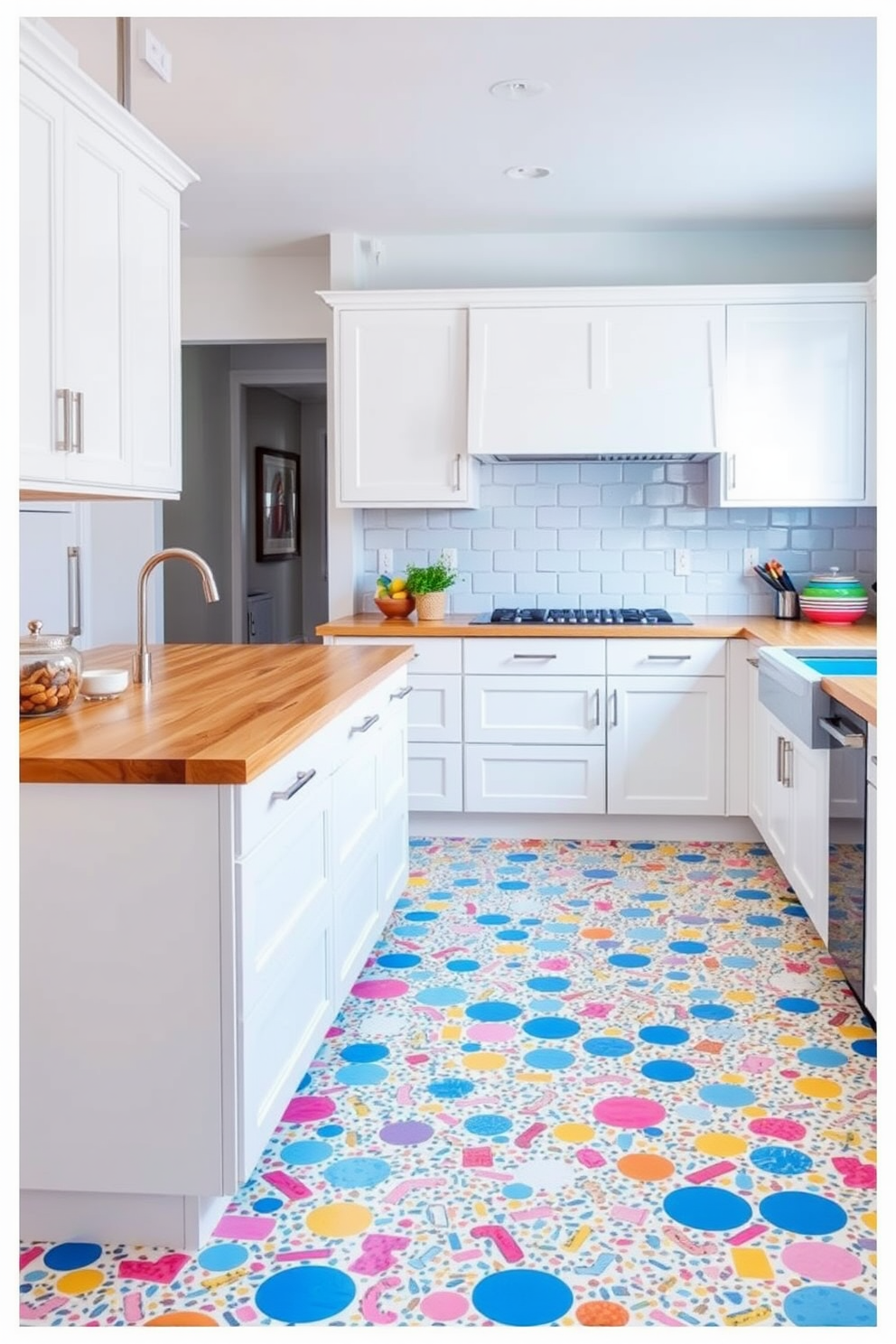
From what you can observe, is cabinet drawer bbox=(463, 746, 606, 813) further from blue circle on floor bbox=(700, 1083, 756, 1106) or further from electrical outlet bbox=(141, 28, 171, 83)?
electrical outlet bbox=(141, 28, 171, 83)

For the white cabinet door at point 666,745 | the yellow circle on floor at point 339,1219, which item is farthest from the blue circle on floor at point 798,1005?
the white cabinet door at point 666,745

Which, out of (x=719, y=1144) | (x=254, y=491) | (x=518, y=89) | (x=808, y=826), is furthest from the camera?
(x=254, y=491)

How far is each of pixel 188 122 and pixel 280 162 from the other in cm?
47

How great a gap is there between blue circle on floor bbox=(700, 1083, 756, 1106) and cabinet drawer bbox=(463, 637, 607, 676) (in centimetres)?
242

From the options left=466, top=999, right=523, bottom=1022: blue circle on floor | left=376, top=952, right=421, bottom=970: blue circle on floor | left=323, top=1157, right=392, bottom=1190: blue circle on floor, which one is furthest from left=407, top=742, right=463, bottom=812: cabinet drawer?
left=323, top=1157, right=392, bottom=1190: blue circle on floor

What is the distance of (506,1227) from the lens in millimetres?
2131

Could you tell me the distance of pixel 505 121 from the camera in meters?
3.96

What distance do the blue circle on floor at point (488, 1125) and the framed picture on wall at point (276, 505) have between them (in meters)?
6.48

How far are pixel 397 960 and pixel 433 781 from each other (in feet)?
5.06

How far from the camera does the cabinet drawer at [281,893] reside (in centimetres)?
205

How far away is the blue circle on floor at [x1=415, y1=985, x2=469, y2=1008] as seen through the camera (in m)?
3.22

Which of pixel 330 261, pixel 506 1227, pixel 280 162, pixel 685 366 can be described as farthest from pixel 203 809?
pixel 330 261

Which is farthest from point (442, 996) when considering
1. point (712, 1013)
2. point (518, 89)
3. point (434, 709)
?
point (518, 89)

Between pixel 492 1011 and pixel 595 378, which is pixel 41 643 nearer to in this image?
pixel 492 1011
